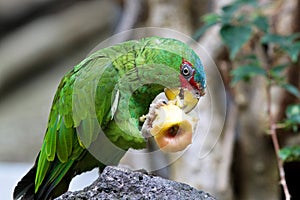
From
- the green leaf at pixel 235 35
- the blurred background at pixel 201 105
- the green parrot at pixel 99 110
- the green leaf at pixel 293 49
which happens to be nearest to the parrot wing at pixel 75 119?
the green parrot at pixel 99 110

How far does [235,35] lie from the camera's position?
217 cm

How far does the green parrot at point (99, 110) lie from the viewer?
1.32m

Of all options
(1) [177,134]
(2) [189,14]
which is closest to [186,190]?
(1) [177,134]

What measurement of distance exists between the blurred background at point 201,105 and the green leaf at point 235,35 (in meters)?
0.18

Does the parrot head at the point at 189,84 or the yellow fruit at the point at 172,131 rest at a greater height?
the parrot head at the point at 189,84

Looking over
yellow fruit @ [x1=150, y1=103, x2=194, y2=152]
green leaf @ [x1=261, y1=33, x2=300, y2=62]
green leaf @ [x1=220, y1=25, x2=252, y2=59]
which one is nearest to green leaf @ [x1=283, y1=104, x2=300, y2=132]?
green leaf @ [x1=261, y1=33, x2=300, y2=62]

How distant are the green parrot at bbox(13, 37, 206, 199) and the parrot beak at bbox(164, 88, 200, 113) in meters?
0.05

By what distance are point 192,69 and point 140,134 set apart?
183 millimetres

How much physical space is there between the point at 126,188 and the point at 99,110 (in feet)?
1.14

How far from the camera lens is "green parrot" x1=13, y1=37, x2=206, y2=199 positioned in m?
1.32

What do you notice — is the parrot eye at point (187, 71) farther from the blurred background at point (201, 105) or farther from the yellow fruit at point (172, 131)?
the blurred background at point (201, 105)

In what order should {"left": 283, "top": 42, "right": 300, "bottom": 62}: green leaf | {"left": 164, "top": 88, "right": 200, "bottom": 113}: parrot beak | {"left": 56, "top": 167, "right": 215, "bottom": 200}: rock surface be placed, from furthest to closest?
{"left": 283, "top": 42, "right": 300, "bottom": 62}: green leaf
{"left": 164, "top": 88, "right": 200, "bottom": 113}: parrot beak
{"left": 56, "top": 167, "right": 215, "bottom": 200}: rock surface

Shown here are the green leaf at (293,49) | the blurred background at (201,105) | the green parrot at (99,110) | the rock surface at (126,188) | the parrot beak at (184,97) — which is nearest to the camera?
the rock surface at (126,188)

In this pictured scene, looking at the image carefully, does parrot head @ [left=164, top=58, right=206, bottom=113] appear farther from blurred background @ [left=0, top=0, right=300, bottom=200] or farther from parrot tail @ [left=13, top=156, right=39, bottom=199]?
blurred background @ [left=0, top=0, right=300, bottom=200]
